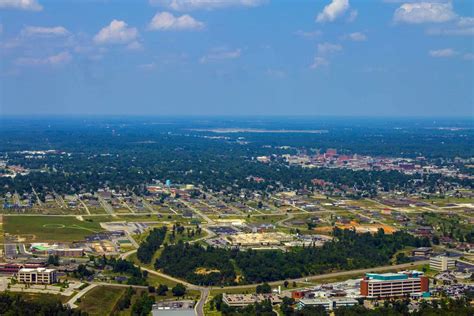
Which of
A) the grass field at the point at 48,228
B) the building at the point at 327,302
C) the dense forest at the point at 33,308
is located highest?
the dense forest at the point at 33,308

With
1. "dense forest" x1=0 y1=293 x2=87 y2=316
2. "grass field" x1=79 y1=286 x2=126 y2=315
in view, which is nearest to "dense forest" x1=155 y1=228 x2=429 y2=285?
"grass field" x1=79 y1=286 x2=126 y2=315

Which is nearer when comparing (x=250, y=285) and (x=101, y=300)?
(x=101, y=300)

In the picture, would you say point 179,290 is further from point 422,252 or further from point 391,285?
point 422,252

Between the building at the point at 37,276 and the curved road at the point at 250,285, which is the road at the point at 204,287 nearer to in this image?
the curved road at the point at 250,285

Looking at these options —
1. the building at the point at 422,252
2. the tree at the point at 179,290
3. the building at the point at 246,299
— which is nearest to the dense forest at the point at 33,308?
the tree at the point at 179,290

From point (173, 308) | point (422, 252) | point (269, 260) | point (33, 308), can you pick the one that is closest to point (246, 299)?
point (173, 308)

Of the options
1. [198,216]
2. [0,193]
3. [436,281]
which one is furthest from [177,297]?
[0,193]
